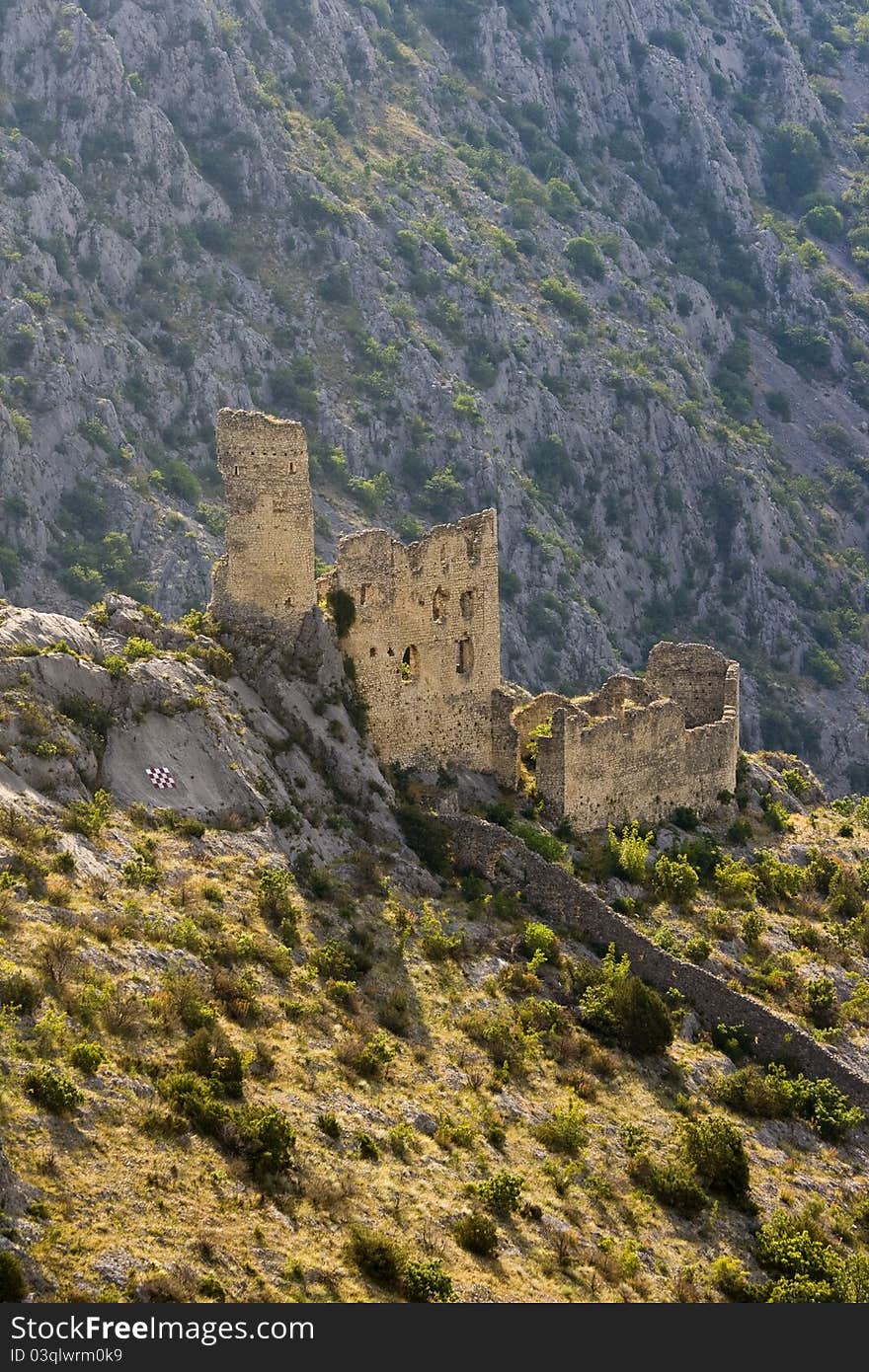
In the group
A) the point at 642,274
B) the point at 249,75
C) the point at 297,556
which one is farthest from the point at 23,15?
the point at 297,556

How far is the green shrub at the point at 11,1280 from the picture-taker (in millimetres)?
35875

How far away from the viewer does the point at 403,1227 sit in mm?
43969

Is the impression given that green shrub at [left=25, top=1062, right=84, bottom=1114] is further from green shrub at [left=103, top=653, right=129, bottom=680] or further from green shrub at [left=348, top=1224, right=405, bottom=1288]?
green shrub at [left=103, top=653, right=129, bottom=680]

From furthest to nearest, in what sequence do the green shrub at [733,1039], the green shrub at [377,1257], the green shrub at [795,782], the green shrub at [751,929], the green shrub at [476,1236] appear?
the green shrub at [795,782] < the green shrub at [751,929] < the green shrub at [733,1039] < the green shrub at [476,1236] < the green shrub at [377,1257]

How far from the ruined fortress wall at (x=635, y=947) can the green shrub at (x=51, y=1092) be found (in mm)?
23642

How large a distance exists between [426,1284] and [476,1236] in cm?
324

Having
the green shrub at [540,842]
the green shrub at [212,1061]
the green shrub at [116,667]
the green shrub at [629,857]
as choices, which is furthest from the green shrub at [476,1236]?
the green shrub at [629,857]

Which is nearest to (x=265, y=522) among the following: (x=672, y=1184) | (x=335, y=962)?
(x=335, y=962)

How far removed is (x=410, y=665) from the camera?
6681cm

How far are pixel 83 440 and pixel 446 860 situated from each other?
3176 inches

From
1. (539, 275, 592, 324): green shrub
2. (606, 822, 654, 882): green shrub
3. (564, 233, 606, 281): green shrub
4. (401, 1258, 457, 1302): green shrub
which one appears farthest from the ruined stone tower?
(564, 233, 606, 281): green shrub

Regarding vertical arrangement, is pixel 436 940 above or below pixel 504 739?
below

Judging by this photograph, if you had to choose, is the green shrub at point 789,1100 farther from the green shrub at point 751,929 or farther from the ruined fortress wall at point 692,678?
the ruined fortress wall at point 692,678

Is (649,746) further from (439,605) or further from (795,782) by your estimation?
(795,782)
